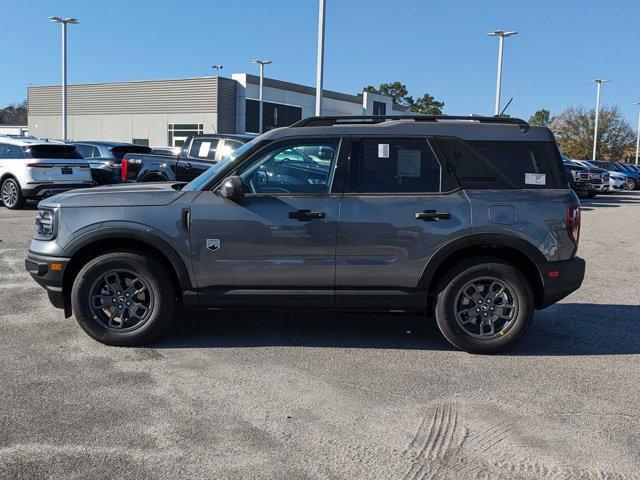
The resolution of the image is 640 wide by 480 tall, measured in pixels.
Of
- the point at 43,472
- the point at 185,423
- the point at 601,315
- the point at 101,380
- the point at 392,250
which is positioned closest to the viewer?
the point at 43,472

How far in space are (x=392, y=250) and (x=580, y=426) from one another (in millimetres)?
1885

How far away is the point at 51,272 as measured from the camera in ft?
17.3

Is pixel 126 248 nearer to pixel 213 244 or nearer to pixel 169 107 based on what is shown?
pixel 213 244

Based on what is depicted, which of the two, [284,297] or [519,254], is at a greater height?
[519,254]

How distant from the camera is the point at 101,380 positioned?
4.59 m

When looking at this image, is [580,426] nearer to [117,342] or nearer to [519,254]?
[519,254]

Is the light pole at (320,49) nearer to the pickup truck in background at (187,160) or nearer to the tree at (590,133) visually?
the pickup truck in background at (187,160)

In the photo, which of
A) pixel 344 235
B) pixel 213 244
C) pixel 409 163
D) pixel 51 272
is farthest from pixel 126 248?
pixel 409 163

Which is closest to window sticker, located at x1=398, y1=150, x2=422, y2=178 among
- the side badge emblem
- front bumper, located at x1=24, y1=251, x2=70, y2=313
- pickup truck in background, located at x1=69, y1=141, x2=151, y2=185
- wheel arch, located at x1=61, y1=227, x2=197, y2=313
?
the side badge emblem

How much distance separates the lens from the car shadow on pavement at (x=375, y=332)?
18.2ft

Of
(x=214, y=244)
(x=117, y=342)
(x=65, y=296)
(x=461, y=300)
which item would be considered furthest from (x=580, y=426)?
(x=65, y=296)

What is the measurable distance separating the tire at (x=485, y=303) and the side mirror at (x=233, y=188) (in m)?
1.78

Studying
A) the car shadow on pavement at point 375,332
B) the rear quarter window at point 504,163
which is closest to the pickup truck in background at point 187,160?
the car shadow on pavement at point 375,332

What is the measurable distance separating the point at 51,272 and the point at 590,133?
70987 millimetres
